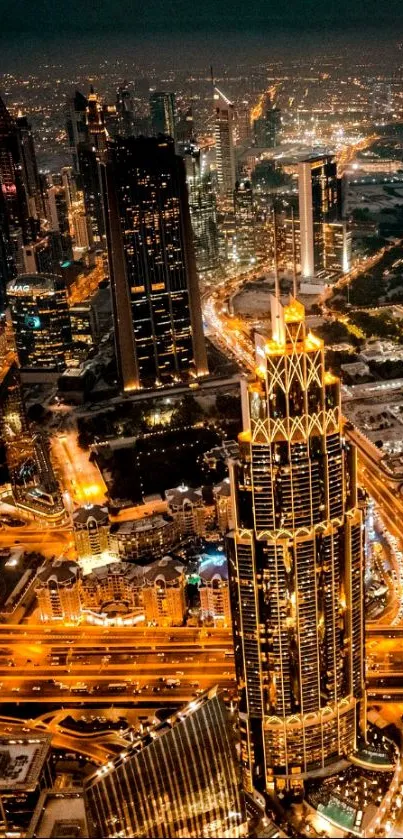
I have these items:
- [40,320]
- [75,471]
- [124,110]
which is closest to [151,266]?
[40,320]

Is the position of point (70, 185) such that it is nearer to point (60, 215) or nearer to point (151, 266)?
point (60, 215)

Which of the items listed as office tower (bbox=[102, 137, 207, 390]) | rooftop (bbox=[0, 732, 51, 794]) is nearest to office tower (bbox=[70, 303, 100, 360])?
office tower (bbox=[102, 137, 207, 390])

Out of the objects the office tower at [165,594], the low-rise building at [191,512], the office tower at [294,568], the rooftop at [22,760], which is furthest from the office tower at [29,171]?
the office tower at [294,568]

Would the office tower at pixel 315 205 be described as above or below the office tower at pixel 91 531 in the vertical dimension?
above

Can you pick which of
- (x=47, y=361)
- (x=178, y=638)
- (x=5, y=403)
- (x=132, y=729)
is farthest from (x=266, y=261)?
(x=132, y=729)

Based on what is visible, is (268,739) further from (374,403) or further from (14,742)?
(374,403)

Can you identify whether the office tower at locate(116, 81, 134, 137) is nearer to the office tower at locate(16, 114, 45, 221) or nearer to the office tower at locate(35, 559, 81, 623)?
the office tower at locate(16, 114, 45, 221)

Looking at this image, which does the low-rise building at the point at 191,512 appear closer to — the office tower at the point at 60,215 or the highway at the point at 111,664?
the highway at the point at 111,664
